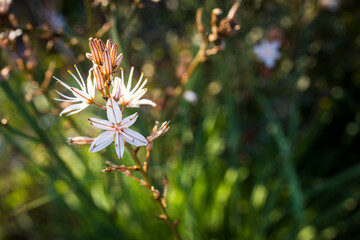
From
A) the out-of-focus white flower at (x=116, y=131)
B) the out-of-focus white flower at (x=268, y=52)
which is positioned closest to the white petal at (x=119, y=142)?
the out-of-focus white flower at (x=116, y=131)

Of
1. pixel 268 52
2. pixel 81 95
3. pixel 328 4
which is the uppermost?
pixel 328 4

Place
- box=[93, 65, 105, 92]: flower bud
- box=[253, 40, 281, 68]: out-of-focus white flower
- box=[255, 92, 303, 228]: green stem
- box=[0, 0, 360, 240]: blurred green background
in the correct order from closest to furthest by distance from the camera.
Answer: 1. box=[93, 65, 105, 92]: flower bud
2. box=[255, 92, 303, 228]: green stem
3. box=[0, 0, 360, 240]: blurred green background
4. box=[253, 40, 281, 68]: out-of-focus white flower

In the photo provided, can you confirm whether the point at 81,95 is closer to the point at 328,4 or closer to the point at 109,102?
the point at 109,102

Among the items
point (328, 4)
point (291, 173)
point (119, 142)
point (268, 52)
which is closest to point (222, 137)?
point (268, 52)

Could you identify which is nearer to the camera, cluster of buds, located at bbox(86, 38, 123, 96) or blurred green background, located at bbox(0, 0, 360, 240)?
cluster of buds, located at bbox(86, 38, 123, 96)

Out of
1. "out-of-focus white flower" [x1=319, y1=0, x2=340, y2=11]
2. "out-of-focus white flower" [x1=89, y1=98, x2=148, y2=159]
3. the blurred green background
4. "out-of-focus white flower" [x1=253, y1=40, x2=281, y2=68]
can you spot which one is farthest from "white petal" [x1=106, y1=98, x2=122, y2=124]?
"out-of-focus white flower" [x1=319, y1=0, x2=340, y2=11]

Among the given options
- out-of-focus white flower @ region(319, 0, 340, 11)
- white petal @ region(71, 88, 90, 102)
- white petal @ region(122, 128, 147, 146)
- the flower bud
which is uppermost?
out-of-focus white flower @ region(319, 0, 340, 11)

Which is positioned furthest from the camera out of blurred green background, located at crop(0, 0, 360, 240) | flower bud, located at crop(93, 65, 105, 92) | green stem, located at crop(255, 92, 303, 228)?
blurred green background, located at crop(0, 0, 360, 240)

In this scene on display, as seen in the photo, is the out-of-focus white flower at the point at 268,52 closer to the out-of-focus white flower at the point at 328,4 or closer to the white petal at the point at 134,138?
the out-of-focus white flower at the point at 328,4

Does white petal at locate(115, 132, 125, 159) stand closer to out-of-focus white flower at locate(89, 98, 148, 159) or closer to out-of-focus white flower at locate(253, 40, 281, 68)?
out-of-focus white flower at locate(89, 98, 148, 159)
